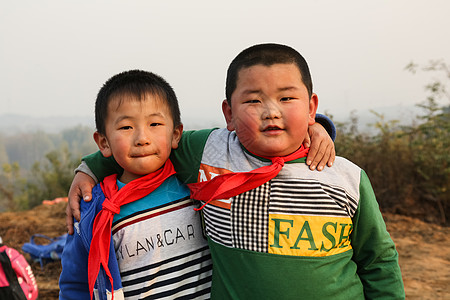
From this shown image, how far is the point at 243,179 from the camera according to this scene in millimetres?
1489

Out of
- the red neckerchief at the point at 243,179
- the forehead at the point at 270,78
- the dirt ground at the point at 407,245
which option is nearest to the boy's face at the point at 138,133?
the red neckerchief at the point at 243,179

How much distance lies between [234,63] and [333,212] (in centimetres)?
68

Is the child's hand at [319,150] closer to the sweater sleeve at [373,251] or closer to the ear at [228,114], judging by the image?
the sweater sleeve at [373,251]

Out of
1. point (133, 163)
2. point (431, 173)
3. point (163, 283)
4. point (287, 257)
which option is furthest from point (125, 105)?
point (431, 173)

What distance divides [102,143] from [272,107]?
30.1 inches

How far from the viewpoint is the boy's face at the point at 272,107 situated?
4.74 feet

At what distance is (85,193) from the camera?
1.71m

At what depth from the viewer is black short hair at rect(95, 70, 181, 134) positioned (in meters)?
1.63

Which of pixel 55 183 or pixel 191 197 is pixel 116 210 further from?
pixel 55 183

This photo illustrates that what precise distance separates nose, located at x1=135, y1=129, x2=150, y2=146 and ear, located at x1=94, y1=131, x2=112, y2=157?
20cm

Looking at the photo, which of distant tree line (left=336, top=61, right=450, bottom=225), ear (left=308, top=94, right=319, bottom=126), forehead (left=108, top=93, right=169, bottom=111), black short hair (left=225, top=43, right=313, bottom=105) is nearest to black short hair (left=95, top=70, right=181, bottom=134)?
forehead (left=108, top=93, right=169, bottom=111)

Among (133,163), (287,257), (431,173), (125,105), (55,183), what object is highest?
(125,105)

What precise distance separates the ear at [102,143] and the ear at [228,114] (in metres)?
0.52

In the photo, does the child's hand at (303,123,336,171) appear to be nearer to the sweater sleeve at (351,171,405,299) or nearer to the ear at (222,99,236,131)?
the sweater sleeve at (351,171,405,299)
